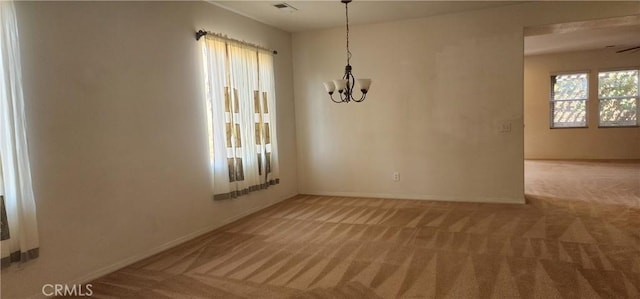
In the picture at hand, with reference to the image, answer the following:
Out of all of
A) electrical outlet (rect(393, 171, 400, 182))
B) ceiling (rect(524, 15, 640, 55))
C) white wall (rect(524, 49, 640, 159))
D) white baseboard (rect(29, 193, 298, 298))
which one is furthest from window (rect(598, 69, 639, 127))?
white baseboard (rect(29, 193, 298, 298))

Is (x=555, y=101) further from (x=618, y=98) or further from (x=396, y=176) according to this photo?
(x=396, y=176)

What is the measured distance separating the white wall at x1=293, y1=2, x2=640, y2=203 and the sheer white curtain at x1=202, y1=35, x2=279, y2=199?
0.94 m

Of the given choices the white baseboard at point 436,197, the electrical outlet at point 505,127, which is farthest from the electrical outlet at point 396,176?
the electrical outlet at point 505,127

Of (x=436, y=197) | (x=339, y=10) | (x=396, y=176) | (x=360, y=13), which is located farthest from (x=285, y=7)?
(x=436, y=197)

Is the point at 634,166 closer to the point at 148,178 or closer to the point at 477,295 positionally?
the point at 477,295

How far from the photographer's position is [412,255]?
134 inches

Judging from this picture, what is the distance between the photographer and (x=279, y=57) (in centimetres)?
581

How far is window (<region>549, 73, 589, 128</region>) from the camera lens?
920 cm

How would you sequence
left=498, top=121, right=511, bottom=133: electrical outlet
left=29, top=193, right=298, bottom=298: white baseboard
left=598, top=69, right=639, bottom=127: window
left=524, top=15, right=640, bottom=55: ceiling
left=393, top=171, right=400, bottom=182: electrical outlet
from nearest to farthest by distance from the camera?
1. left=29, top=193, right=298, bottom=298: white baseboard
2. left=524, top=15, right=640, bottom=55: ceiling
3. left=498, top=121, right=511, bottom=133: electrical outlet
4. left=393, top=171, right=400, bottom=182: electrical outlet
5. left=598, top=69, right=639, bottom=127: window

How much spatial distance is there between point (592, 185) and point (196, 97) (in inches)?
242

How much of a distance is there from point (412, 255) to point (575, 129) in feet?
27.0

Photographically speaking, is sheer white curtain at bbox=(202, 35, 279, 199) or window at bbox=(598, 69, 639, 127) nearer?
sheer white curtain at bbox=(202, 35, 279, 199)

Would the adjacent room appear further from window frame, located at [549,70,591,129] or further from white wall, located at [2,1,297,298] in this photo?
window frame, located at [549,70,591,129]

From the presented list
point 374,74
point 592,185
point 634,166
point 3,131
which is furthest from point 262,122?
point 634,166
